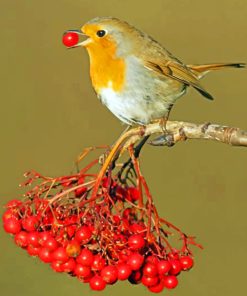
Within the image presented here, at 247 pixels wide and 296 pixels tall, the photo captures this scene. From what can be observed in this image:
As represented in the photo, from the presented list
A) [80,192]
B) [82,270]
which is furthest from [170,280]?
[80,192]

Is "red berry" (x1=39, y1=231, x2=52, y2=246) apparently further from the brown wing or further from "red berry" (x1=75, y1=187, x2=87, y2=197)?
the brown wing

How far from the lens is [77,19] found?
8.32 meters

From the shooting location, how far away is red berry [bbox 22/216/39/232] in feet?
9.92

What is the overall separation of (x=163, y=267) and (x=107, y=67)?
4.51ft

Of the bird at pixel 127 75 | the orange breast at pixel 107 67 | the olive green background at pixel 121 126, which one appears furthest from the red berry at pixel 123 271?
the olive green background at pixel 121 126

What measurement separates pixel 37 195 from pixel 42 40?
200 inches

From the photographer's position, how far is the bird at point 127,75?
13.3 feet

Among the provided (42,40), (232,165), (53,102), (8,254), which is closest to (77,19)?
(42,40)

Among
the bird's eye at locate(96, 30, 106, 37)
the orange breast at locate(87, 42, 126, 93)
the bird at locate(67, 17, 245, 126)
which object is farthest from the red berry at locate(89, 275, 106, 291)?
the bird's eye at locate(96, 30, 106, 37)

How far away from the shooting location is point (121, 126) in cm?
725

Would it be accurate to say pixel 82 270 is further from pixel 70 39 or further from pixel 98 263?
pixel 70 39

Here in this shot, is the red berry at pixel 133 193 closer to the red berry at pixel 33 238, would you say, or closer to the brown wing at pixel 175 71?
the red berry at pixel 33 238

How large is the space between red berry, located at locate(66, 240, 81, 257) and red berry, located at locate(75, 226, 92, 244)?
15 mm

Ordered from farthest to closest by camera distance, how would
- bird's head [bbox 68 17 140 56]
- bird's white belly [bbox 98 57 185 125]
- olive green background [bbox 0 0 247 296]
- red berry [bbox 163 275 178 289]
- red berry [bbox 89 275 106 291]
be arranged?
olive green background [bbox 0 0 247 296], bird's white belly [bbox 98 57 185 125], bird's head [bbox 68 17 140 56], red berry [bbox 163 275 178 289], red berry [bbox 89 275 106 291]
